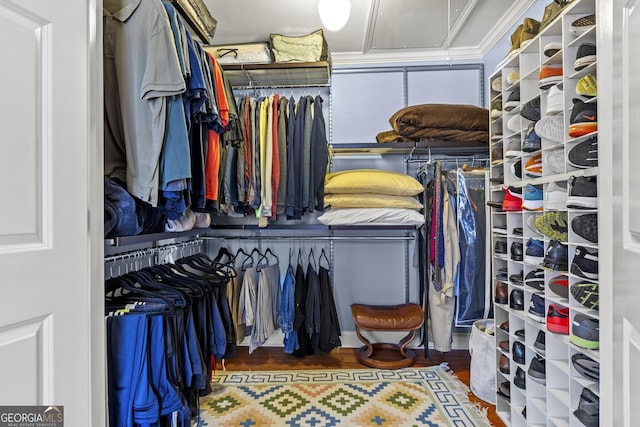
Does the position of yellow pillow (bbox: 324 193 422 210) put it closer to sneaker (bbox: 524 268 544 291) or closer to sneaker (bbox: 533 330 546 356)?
sneaker (bbox: 524 268 544 291)

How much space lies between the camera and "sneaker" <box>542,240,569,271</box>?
1.34 metres

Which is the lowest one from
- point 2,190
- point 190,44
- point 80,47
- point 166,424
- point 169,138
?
point 166,424

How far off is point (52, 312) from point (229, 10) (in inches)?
85.3

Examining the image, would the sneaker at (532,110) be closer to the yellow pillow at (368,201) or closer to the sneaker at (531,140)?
the sneaker at (531,140)

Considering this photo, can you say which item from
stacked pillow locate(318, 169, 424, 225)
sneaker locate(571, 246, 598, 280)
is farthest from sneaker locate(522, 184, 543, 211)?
stacked pillow locate(318, 169, 424, 225)

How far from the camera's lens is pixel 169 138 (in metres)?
1.17

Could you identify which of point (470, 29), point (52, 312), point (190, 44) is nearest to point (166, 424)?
point (52, 312)

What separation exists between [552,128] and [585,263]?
0.54 meters

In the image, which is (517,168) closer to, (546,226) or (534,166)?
(534,166)

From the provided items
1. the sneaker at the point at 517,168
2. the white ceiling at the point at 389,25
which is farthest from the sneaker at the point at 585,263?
the white ceiling at the point at 389,25

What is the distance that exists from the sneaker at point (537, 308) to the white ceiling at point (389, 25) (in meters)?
1.76

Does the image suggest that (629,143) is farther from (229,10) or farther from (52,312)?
(229,10)

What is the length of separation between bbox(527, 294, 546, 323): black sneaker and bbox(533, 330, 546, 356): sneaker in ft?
0.27

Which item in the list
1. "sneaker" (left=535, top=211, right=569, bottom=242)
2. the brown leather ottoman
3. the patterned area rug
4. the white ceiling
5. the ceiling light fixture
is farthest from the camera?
the brown leather ottoman
